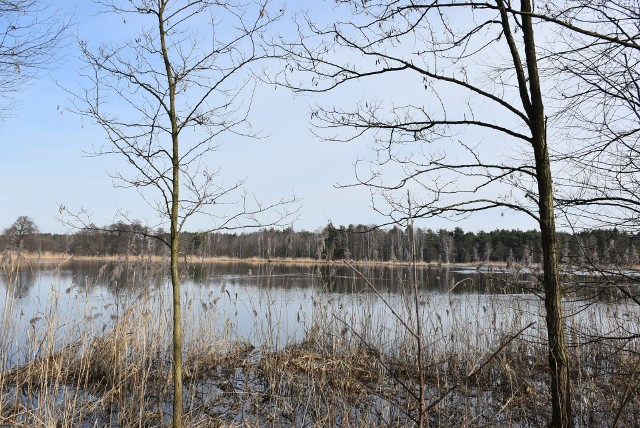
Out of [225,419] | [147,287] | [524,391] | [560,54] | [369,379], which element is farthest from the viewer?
[147,287]

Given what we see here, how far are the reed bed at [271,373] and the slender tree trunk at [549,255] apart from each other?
0.70m

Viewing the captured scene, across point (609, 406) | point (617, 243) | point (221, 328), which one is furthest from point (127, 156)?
point (221, 328)

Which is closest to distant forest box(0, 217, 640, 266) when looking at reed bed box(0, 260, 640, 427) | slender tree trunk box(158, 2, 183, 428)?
slender tree trunk box(158, 2, 183, 428)

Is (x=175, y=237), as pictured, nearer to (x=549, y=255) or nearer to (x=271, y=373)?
(x=549, y=255)

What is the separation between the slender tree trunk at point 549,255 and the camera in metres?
3.01

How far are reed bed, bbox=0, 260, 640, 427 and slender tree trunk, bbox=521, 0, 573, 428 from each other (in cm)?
70

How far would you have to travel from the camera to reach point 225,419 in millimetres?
4625

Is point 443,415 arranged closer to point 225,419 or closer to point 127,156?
point 225,419

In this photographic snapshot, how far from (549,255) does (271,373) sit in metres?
4.01

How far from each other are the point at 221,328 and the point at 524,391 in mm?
4840

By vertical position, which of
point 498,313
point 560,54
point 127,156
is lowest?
point 498,313

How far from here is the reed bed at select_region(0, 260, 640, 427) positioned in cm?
438

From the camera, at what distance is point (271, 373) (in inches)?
236

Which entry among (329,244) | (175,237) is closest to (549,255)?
(175,237)
